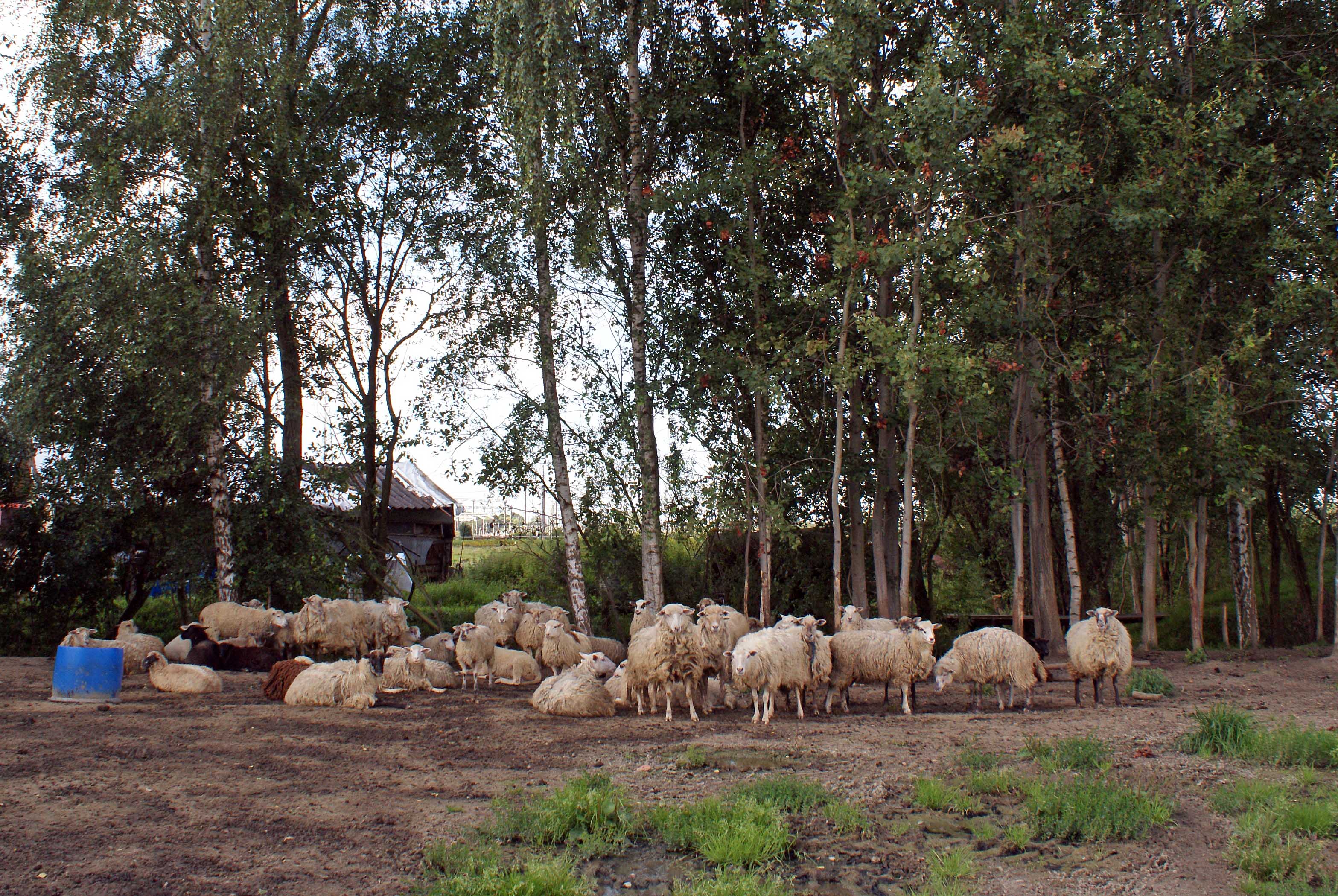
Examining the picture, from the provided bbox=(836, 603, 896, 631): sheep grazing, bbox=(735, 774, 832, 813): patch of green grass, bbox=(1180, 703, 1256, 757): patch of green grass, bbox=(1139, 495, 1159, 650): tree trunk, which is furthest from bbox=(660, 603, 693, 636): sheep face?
bbox=(1139, 495, 1159, 650): tree trunk

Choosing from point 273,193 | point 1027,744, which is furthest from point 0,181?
point 1027,744

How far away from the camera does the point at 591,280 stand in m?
17.1

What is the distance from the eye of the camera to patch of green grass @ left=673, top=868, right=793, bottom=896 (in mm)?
4750

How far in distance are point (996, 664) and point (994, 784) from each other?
4.02m

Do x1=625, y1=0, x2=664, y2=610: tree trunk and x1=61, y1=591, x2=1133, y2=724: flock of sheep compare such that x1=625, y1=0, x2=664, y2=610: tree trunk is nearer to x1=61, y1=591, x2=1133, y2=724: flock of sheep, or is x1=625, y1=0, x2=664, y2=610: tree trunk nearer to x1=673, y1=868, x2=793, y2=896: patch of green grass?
x1=61, y1=591, x2=1133, y2=724: flock of sheep

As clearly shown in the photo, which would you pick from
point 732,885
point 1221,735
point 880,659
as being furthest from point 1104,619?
point 732,885

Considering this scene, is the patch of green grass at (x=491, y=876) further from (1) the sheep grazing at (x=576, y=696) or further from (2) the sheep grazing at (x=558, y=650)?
(2) the sheep grazing at (x=558, y=650)

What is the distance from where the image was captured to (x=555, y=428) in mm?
15992

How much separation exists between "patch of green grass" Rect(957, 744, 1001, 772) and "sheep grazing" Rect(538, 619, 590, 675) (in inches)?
239

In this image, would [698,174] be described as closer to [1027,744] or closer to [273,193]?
[273,193]

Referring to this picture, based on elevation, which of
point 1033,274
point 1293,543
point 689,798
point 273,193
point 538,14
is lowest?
point 689,798

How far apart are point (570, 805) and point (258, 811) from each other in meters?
2.02

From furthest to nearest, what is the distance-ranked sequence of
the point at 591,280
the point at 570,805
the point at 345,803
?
the point at 591,280 → the point at 345,803 → the point at 570,805

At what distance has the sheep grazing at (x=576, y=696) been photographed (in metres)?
10.3
